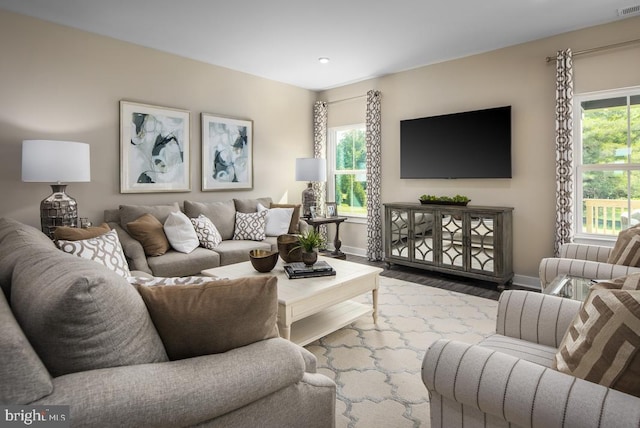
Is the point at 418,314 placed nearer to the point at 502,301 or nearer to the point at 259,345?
the point at 502,301

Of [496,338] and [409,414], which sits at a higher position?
[496,338]

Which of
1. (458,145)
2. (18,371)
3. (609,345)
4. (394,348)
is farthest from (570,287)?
(458,145)

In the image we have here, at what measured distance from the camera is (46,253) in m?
1.24

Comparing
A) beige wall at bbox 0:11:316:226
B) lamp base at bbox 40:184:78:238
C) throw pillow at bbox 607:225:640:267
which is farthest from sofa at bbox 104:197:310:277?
throw pillow at bbox 607:225:640:267

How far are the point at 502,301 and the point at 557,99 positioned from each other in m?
2.92

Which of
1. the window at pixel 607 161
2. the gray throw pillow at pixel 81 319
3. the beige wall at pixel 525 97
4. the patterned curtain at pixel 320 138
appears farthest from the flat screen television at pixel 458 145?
the gray throw pillow at pixel 81 319

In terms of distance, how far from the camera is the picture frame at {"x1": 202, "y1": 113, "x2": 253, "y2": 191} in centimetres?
472

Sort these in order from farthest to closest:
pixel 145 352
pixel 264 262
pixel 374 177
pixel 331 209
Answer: pixel 331 209, pixel 374 177, pixel 264 262, pixel 145 352

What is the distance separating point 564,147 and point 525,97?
72 cm

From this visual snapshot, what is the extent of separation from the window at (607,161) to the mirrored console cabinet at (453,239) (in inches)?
29.6

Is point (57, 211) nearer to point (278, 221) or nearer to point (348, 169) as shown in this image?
point (278, 221)

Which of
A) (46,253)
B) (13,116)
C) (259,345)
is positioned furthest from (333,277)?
(13,116)

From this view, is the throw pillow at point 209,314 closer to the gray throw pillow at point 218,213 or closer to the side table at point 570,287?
the side table at point 570,287

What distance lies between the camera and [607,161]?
3.68 m
